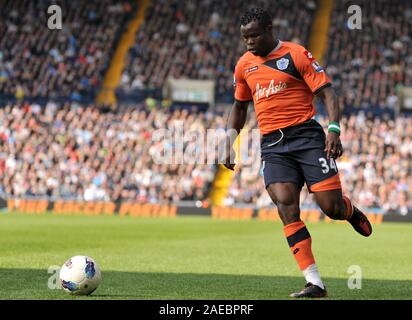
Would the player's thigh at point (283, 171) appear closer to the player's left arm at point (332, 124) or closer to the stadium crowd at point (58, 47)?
the player's left arm at point (332, 124)

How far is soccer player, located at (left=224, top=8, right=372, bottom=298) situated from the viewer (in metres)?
8.49

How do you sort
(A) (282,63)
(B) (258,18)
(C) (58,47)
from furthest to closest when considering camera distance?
1. (C) (58,47)
2. (A) (282,63)
3. (B) (258,18)

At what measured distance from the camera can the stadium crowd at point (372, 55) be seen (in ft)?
115

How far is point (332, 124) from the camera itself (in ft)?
27.2

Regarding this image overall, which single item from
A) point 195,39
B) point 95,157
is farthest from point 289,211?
point 195,39

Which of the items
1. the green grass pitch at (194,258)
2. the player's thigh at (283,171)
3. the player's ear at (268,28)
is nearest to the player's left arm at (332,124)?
the player's thigh at (283,171)

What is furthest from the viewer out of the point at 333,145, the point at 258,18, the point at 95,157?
the point at 95,157

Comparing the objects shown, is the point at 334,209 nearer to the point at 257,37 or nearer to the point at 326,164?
the point at 326,164

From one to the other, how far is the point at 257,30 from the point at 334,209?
1825 millimetres

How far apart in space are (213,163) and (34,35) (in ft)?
38.2

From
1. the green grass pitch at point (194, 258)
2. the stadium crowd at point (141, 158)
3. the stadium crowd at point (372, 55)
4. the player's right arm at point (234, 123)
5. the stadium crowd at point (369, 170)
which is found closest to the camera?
the green grass pitch at point (194, 258)

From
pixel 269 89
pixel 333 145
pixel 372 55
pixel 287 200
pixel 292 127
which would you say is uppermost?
pixel 372 55

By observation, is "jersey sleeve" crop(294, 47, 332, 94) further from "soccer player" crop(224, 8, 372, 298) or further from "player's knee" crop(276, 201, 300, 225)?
"player's knee" crop(276, 201, 300, 225)

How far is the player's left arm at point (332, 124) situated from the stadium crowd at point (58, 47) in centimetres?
2847
